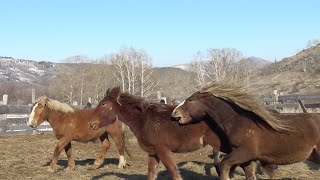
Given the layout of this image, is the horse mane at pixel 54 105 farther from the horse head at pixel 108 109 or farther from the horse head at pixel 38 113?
the horse head at pixel 108 109

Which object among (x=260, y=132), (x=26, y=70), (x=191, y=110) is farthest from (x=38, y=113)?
(x=26, y=70)

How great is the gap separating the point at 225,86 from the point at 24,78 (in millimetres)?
155114

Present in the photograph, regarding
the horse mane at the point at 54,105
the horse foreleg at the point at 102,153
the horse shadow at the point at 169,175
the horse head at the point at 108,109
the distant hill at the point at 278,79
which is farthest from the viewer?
the distant hill at the point at 278,79

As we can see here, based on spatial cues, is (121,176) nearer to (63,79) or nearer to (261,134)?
(261,134)

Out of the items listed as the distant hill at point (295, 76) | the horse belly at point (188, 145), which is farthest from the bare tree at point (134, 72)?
the horse belly at point (188, 145)

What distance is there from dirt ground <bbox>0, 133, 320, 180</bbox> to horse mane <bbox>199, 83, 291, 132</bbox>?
7.81 ft

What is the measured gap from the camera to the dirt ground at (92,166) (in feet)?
29.6

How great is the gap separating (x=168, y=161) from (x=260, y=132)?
1.62 meters

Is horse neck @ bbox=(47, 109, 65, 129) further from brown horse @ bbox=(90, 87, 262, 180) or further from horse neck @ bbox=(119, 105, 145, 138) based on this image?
horse neck @ bbox=(119, 105, 145, 138)

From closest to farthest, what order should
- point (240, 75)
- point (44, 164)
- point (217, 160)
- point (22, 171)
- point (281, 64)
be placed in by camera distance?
point (217, 160) → point (22, 171) → point (44, 164) → point (240, 75) → point (281, 64)

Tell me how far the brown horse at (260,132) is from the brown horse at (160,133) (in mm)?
494

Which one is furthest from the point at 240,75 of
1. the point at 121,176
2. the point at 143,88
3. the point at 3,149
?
the point at 121,176

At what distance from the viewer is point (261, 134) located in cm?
642

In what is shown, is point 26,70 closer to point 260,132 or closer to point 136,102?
point 136,102
